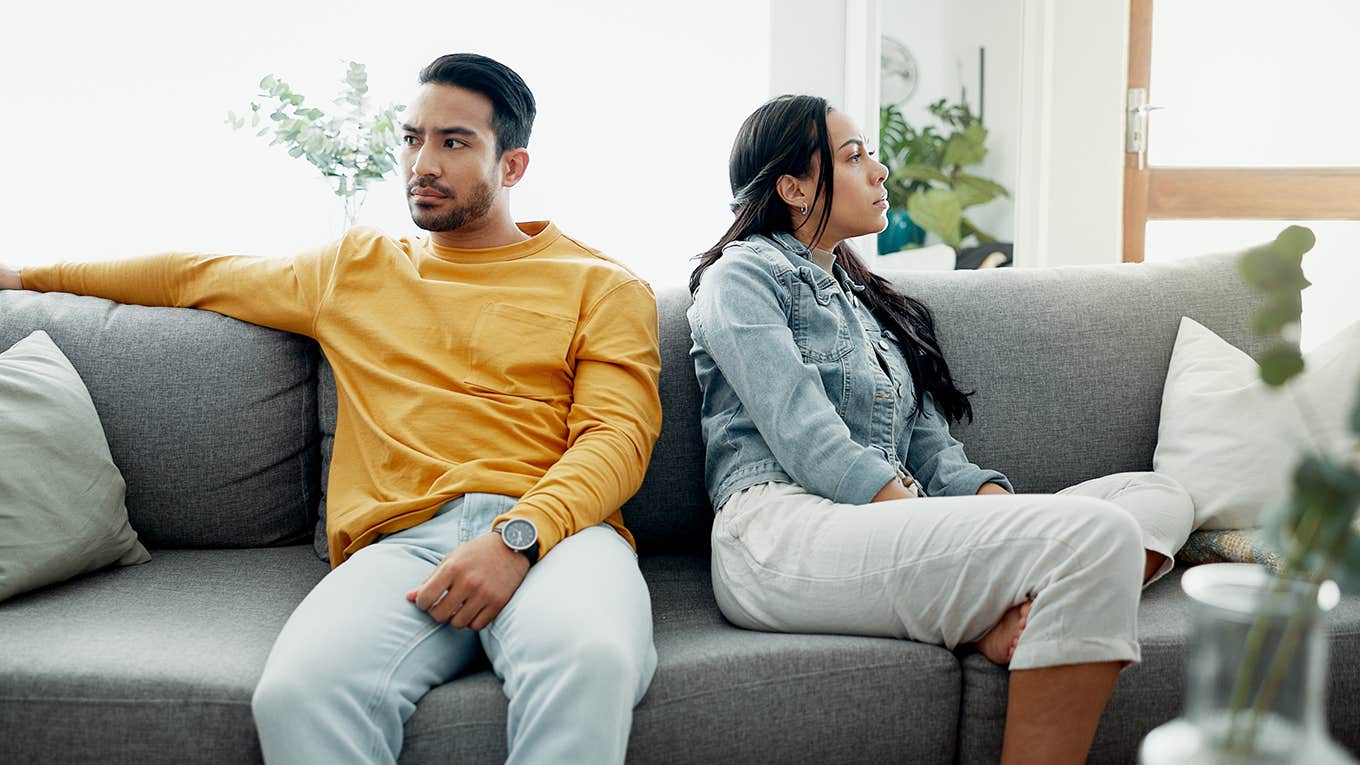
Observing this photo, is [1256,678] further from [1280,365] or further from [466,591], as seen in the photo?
[466,591]

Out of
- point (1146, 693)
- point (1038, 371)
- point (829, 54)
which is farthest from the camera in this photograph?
point (829, 54)

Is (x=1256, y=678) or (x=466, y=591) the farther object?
(x=466, y=591)

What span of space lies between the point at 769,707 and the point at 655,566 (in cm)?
51

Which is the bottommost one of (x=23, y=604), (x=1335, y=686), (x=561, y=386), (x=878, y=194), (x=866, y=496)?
(x=1335, y=686)

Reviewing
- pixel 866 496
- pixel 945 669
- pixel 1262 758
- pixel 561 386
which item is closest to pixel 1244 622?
pixel 1262 758

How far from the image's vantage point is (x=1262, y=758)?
1.92ft

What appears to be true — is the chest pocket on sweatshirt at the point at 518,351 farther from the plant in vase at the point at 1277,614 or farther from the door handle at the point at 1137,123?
the door handle at the point at 1137,123

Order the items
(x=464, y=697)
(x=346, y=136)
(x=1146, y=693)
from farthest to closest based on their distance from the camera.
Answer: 1. (x=346, y=136)
2. (x=1146, y=693)
3. (x=464, y=697)

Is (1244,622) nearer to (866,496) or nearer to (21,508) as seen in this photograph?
(866,496)

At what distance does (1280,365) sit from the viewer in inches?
21.6

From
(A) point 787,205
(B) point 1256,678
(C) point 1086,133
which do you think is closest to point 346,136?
(A) point 787,205

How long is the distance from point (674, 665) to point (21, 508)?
0.94 m

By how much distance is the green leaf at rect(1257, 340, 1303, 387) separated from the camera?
0.55 metres

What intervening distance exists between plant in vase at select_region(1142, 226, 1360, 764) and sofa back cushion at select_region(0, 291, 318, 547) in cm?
153
